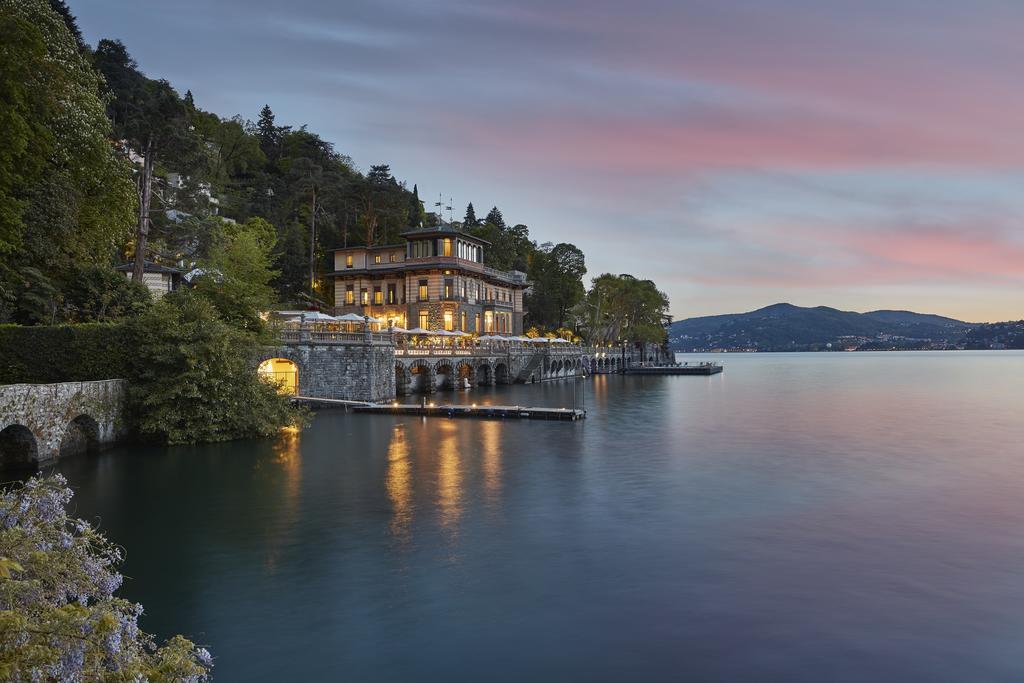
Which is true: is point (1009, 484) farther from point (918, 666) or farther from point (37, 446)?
point (37, 446)

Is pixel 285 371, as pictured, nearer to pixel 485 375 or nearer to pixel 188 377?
pixel 188 377

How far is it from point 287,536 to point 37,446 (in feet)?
47.3

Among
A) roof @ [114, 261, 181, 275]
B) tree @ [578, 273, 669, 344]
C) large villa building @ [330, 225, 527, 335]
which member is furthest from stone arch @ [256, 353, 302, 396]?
tree @ [578, 273, 669, 344]

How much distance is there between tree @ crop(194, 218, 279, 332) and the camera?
44500 millimetres

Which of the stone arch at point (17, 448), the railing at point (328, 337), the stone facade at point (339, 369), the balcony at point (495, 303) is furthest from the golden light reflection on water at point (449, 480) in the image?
the balcony at point (495, 303)

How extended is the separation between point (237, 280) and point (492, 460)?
2917 cm

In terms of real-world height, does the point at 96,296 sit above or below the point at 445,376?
above

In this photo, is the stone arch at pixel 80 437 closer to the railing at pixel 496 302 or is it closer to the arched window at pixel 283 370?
the arched window at pixel 283 370

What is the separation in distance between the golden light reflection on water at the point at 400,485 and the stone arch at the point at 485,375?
41.3m

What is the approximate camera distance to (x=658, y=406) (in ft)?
205

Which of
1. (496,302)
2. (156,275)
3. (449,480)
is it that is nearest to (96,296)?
(156,275)

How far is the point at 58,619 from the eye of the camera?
621 cm

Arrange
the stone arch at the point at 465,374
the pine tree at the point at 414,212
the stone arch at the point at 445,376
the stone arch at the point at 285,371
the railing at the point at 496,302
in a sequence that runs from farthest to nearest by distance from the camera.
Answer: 1. the pine tree at the point at 414,212
2. the railing at the point at 496,302
3. the stone arch at the point at 465,374
4. the stone arch at the point at 445,376
5. the stone arch at the point at 285,371

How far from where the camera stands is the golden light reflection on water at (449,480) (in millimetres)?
22141
